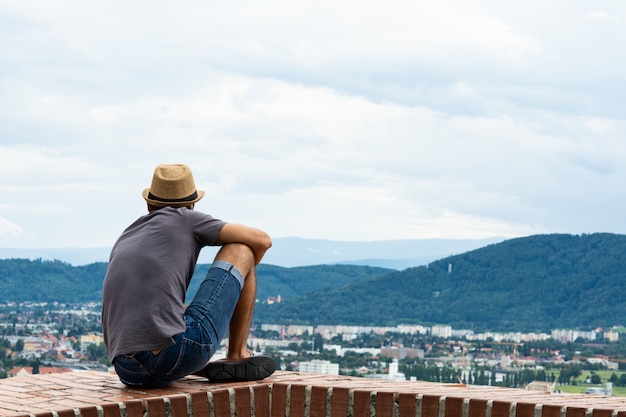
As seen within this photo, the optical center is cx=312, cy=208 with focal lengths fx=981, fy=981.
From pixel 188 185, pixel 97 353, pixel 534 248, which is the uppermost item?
pixel 534 248

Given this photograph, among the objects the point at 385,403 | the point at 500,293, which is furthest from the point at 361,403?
the point at 500,293

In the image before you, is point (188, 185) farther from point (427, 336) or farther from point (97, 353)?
point (427, 336)

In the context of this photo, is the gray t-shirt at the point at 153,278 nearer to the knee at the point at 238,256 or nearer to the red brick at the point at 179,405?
the knee at the point at 238,256

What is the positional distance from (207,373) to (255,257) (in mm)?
568

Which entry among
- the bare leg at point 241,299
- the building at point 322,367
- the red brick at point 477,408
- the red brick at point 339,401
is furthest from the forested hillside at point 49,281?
the red brick at point 477,408

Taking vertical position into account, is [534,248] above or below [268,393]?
above

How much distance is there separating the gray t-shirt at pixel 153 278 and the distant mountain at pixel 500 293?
259ft

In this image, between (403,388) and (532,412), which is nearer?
(532,412)

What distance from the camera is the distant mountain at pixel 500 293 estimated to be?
3243 inches

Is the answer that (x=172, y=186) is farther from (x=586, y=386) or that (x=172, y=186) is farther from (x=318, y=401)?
(x=586, y=386)

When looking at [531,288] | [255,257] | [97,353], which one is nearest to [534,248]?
[531,288]

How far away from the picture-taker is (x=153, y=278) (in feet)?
13.5

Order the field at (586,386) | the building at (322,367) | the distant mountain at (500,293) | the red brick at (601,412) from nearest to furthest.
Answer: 1. the red brick at (601,412)
2. the building at (322,367)
3. the field at (586,386)
4. the distant mountain at (500,293)

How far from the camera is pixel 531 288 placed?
88125 millimetres
